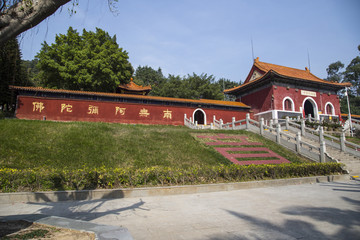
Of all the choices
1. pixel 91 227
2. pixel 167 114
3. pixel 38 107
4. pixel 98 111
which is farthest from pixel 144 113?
pixel 91 227

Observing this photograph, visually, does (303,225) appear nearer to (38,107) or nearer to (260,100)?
(38,107)

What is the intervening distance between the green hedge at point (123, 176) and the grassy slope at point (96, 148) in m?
2.04

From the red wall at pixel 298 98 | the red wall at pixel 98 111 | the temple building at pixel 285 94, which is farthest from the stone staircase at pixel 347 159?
the red wall at pixel 98 111

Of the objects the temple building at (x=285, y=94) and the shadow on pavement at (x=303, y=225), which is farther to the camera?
the temple building at (x=285, y=94)

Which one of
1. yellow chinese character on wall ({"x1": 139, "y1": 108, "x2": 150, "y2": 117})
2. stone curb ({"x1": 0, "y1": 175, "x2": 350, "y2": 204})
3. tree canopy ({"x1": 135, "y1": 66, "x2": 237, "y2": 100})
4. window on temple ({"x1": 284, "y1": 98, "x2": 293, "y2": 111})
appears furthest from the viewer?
tree canopy ({"x1": 135, "y1": 66, "x2": 237, "y2": 100})

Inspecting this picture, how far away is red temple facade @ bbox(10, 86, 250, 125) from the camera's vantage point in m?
18.6

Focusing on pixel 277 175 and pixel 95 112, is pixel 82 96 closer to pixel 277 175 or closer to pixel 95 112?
pixel 95 112

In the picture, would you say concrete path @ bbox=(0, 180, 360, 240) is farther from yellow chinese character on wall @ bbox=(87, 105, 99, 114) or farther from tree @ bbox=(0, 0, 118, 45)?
yellow chinese character on wall @ bbox=(87, 105, 99, 114)

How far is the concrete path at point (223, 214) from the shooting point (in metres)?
3.32

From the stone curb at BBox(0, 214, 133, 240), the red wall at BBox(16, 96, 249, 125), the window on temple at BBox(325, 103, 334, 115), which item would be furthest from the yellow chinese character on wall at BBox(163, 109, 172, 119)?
Result: the window on temple at BBox(325, 103, 334, 115)

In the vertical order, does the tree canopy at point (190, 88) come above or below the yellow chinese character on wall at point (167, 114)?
above

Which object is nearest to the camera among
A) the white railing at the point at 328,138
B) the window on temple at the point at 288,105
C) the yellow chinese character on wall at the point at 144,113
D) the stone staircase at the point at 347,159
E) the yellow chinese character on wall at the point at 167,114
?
the stone staircase at the point at 347,159

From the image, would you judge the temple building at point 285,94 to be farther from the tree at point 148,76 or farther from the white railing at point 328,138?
the tree at point 148,76

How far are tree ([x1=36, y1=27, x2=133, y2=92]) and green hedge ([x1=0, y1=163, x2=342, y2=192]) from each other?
1955 centimetres
